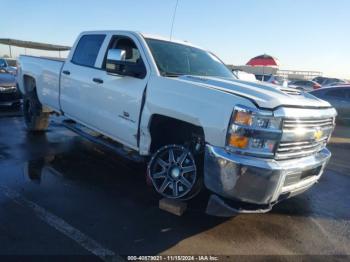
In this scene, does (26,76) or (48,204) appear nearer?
(48,204)

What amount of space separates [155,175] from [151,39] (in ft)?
6.00

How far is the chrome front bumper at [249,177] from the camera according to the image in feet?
10.2

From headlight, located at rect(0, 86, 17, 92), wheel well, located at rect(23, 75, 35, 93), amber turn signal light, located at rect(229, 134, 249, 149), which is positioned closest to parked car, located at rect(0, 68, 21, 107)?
headlight, located at rect(0, 86, 17, 92)

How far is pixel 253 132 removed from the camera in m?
3.12

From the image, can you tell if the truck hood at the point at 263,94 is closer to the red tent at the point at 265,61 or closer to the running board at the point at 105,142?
the running board at the point at 105,142

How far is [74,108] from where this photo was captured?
18.0 feet

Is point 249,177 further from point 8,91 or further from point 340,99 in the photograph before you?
point 340,99

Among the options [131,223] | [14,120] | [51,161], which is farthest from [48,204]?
[14,120]

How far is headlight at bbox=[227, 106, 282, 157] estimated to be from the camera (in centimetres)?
312

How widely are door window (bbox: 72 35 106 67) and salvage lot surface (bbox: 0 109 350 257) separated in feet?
5.26

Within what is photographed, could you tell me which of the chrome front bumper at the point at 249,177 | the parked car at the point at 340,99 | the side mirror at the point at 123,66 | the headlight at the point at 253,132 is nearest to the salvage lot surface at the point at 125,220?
the chrome front bumper at the point at 249,177

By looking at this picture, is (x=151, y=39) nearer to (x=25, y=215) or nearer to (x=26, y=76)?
(x=25, y=215)

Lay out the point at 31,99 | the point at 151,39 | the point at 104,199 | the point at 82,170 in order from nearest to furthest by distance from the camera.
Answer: the point at 104,199 → the point at 151,39 → the point at 82,170 → the point at 31,99

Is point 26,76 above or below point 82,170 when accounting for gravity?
above
